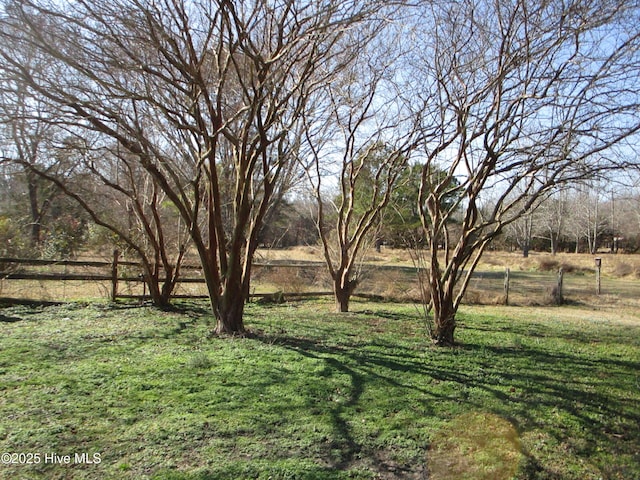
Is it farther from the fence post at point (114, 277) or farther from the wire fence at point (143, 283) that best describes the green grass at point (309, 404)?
the fence post at point (114, 277)

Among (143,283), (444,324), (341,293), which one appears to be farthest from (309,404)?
(143,283)

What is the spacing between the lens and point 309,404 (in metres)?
4.46

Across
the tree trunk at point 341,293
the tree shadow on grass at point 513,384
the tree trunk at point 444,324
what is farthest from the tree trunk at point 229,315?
the tree trunk at point 341,293

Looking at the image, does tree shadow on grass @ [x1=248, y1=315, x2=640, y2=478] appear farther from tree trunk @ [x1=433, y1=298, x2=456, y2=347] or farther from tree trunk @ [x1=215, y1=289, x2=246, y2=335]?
tree trunk @ [x1=215, y1=289, x2=246, y2=335]

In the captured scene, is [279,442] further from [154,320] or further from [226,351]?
[154,320]

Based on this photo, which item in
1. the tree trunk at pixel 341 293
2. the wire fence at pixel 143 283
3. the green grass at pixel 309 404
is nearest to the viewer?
the green grass at pixel 309 404

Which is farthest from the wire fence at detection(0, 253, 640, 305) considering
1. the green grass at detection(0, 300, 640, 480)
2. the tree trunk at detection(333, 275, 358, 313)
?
the green grass at detection(0, 300, 640, 480)

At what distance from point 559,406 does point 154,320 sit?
22.1 ft

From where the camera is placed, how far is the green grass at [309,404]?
339cm

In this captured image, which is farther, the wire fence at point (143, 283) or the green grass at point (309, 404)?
the wire fence at point (143, 283)

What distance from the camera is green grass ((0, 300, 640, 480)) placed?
11.1 feet

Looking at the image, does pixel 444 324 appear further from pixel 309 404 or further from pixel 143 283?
pixel 143 283

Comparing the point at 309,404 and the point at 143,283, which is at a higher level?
the point at 143,283

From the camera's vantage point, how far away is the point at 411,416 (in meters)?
4.33
